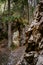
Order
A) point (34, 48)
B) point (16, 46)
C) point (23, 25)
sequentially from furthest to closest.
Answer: point (23, 25), point (16, 46), point (34, 48)

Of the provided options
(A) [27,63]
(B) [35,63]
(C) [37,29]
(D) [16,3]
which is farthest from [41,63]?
(D) [16,3]

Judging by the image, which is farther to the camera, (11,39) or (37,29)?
(11,39)

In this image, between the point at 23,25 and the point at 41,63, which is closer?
the point at 41,63

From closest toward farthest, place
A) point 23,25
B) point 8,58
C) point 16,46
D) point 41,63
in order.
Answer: point 41,63, point 8,58, point 16,46, point 23,25

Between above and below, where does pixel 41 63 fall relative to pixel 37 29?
below

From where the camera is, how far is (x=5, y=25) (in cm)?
2070

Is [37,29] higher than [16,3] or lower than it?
higher

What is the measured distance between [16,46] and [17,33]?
1424 mm

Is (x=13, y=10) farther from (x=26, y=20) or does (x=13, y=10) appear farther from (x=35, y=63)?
(x=35, y=63)

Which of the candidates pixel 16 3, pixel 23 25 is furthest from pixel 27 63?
pixel 16 3

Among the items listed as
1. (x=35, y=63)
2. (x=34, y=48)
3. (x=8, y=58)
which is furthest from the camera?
(x=8, y=58)

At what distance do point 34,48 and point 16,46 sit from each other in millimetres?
9949

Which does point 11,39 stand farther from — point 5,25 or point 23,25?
point 5,25

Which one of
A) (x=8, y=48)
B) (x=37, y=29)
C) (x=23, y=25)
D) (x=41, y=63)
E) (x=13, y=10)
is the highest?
(x=37, y=29)
